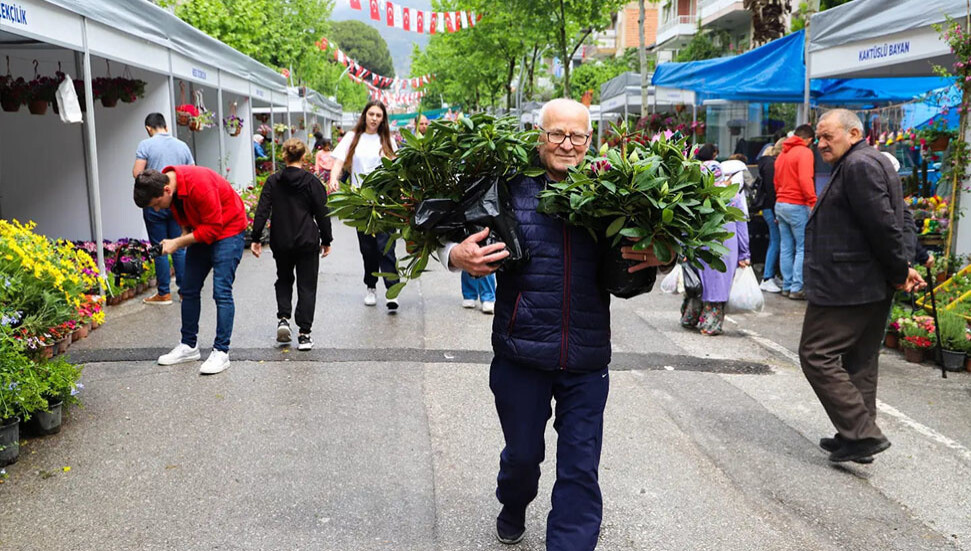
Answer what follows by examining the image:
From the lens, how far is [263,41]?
1022 inches

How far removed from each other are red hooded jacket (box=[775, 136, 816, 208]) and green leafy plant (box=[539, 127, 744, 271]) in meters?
7.41

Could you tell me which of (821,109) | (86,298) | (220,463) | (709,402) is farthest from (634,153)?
(821,109)

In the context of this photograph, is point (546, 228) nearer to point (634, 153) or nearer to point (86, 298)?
point (634, 153)

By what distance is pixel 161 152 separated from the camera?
8.97m

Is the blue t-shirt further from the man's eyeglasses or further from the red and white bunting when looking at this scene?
the red and white bunting

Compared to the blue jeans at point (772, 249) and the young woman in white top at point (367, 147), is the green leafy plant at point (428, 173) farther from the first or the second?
the blue jeans at point (772, 249)

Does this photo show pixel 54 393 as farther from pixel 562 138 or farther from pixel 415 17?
pixel 415 17

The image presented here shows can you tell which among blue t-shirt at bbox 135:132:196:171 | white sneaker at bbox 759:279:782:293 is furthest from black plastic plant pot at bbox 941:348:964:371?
blue t-shirt at bbox 135:132:196:171

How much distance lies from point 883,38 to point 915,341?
325cm

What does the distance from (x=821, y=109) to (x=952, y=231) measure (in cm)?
621

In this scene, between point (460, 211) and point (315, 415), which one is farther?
point (315, 415)

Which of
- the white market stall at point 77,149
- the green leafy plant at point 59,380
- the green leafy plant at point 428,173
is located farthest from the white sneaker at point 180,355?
the white market stall at point 77,149

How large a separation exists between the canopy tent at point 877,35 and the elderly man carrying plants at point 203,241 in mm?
6374

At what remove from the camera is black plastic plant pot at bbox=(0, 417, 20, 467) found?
447 centimetres
